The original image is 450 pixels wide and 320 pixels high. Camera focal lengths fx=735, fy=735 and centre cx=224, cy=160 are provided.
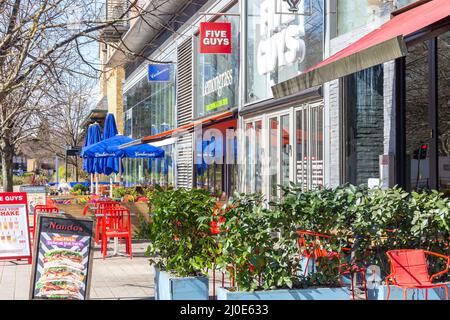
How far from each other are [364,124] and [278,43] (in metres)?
3.95

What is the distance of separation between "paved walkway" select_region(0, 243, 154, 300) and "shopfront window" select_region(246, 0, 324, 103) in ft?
16.0

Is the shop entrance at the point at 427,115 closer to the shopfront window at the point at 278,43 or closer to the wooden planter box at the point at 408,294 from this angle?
the shopfront window at the point at 278,43

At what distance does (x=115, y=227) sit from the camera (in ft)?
46.1

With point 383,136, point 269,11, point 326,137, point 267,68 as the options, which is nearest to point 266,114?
point 267,68

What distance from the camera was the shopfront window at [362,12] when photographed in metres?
11.6

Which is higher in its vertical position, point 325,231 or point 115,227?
point 325,231

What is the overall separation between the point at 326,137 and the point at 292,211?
6.18 m

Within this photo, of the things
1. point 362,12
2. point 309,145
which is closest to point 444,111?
point 362,12

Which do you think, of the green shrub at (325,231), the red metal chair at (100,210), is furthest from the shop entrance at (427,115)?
the red metal chair at (100,210)

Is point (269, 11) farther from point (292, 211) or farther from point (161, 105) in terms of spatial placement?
point (161, 105)

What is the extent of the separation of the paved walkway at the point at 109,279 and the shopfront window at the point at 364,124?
3837 mm

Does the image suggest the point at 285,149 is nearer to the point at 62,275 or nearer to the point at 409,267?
the point at 409,267

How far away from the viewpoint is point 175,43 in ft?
86.2

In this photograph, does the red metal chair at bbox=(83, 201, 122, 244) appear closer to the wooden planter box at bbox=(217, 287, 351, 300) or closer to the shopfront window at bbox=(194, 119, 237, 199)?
the shopfront window at bbox=(194, 119, 237, 199)
